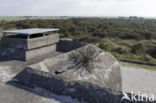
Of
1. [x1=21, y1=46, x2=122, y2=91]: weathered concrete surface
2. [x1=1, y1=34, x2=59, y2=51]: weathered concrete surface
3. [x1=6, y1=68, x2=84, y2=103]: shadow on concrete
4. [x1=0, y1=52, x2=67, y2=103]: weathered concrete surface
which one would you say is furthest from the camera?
[x1=1, y1=34, x2=59, y2=51]: weathered concrete surface

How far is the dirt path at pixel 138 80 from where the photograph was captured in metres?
10.4

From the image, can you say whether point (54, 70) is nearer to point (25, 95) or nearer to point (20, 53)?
point (25, 95)

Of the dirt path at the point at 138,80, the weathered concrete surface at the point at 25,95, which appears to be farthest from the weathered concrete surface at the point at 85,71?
the dirt path at the point at 138,80

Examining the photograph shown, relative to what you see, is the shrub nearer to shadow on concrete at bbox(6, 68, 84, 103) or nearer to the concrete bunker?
the concrete bunker

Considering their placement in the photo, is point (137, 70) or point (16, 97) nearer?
point (16, 97)

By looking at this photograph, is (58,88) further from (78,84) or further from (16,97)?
(16,97)

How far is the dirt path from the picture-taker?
34.1 feet

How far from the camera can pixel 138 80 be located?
12016mm

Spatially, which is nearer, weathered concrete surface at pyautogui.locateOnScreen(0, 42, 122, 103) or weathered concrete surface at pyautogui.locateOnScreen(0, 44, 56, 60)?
weathered concrete surface at pyautogui.locateOnScreen(0, 42, 122, 103)

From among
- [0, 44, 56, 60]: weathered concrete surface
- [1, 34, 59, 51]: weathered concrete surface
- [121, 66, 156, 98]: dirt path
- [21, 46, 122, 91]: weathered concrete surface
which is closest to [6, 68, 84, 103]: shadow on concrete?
[21, 46, 122, 91]: weathered concrete surface

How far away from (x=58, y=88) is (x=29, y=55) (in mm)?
5154

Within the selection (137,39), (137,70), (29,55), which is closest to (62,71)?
(29,55)

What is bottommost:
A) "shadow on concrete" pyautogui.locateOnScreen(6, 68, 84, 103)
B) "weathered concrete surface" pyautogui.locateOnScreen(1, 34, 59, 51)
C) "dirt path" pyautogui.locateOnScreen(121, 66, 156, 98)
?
"dirt path" pyautogui.locateOnScreen(121, 66, 156, 98)

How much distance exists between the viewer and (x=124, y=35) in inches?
1427
